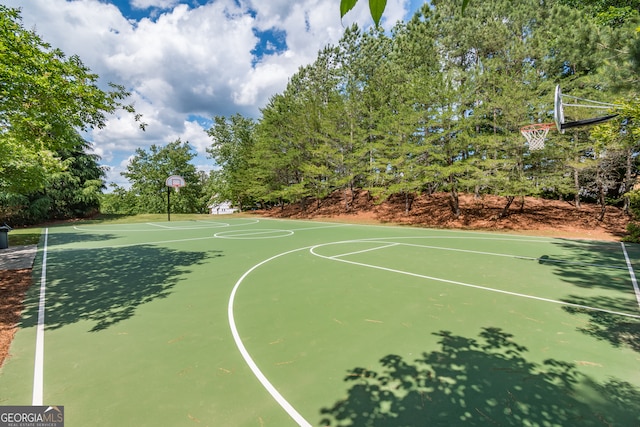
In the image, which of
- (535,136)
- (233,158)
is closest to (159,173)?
(233,158)

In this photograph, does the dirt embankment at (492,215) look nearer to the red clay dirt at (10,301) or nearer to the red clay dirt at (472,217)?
the red clay dirt at (472,217)

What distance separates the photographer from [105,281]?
7207 millimetres

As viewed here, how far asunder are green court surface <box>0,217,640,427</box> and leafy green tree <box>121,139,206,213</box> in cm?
3565

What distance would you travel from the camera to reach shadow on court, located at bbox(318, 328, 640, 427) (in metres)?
2.62

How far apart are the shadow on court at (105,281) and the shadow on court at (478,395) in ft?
15.4

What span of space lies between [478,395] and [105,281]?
8643mm

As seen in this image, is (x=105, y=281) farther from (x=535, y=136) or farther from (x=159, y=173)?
(x=159, y=173)

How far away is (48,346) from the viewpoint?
4.08 meters

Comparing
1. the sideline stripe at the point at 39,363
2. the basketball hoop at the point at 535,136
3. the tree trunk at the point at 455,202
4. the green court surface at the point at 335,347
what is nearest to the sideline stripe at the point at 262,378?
the green court surface at the point at 335,347

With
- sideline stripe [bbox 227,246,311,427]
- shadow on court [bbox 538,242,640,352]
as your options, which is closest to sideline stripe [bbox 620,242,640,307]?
shadow on court [bbox 538,242,640,352]

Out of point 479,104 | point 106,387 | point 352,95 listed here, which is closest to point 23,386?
point 106,387

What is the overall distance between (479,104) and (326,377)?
840 inches

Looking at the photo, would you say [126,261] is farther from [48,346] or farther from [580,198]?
[580,198]

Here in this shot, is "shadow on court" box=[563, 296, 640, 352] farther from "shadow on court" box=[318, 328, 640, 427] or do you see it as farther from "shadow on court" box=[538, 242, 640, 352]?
"shadow on court" box=[318, 328, 640, 427]
